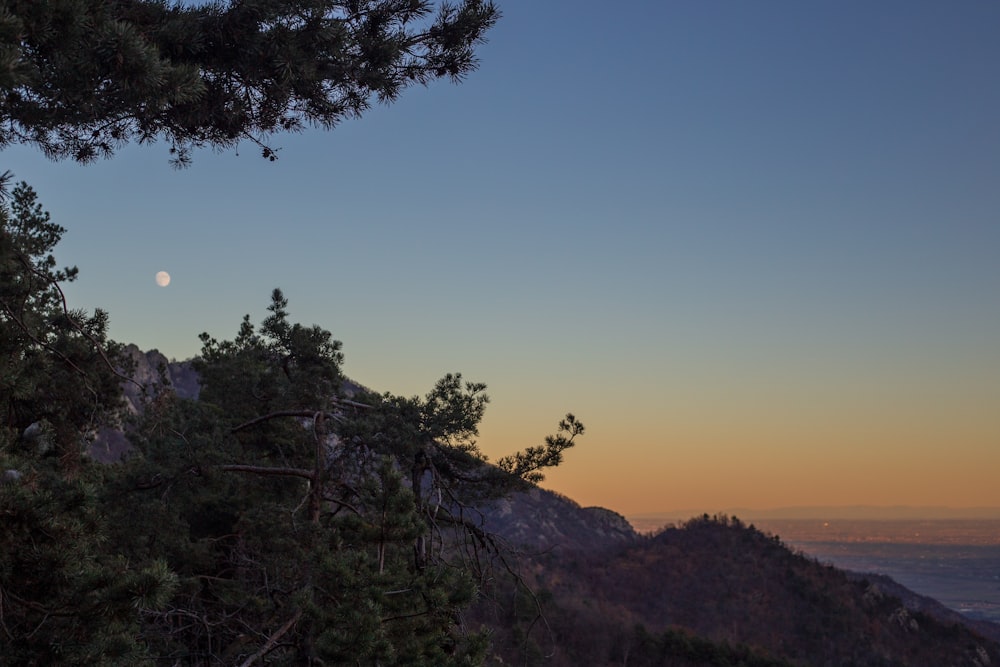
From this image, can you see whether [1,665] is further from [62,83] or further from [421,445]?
[421,445]

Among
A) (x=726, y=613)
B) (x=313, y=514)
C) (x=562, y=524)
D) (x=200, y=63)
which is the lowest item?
(x=726, y=613)

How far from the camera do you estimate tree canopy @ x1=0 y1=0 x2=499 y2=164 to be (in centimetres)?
548

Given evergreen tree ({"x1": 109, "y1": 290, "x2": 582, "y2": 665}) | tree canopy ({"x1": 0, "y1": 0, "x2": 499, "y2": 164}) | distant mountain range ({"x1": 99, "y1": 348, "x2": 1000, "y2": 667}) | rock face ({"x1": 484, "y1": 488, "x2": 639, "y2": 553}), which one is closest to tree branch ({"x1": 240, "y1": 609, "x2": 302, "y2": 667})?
evergreen tree ({"x1": 109, "y1": 290, "x2": 582, "y2": 665})

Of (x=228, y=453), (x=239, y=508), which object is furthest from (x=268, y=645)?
(x=239, y=508)

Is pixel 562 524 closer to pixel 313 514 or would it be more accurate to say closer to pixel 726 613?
pixel 726 613

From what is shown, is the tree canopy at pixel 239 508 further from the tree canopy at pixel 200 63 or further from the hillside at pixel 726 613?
the hillside at pixel 726 613

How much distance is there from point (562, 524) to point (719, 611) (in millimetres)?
49613

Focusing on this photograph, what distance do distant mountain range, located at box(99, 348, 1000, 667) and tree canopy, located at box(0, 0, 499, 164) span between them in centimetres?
3571

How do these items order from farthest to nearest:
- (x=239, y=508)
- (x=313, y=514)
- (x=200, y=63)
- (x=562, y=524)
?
(x=562, y=524)
(x=239, y=508)
(x=313, y=514)
(x=200, y=63)

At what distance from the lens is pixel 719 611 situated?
6825 cm

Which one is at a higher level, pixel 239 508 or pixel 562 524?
pixel 239 508

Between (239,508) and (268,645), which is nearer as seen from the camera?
(268,645)

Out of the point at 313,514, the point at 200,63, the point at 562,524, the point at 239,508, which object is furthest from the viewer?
the point at 562,524

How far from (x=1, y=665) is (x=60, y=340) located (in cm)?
1040
